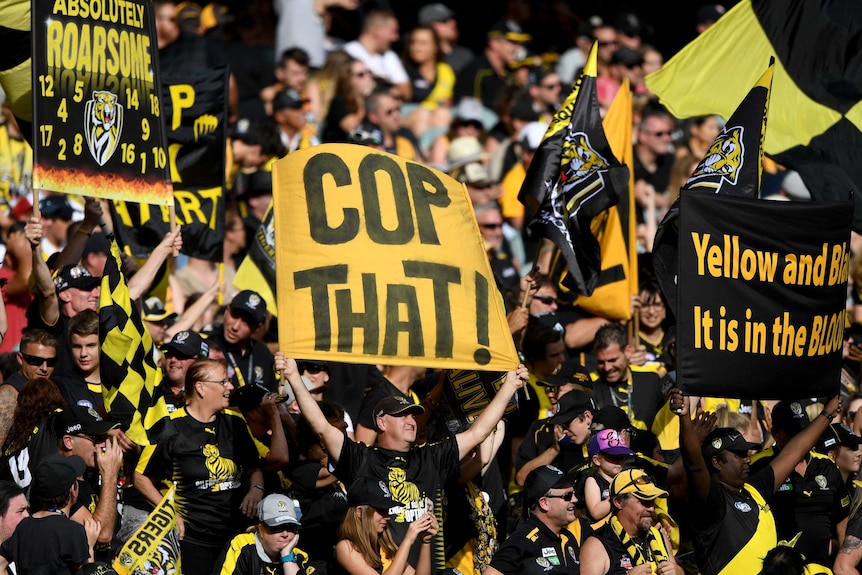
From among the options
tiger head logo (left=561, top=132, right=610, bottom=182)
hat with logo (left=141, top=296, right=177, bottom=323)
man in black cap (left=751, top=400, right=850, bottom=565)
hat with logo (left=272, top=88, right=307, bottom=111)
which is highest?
tiger head logo (left=561, top=132, right=610, bottom=182)

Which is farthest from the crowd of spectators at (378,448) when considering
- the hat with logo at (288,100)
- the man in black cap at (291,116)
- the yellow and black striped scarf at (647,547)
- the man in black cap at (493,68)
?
the man in black cap at (493,68)

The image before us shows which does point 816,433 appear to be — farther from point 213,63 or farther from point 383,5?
point 383,5

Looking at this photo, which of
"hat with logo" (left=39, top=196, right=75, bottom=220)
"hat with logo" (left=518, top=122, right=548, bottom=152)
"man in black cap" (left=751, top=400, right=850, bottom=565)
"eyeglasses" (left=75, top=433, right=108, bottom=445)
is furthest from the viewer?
"hat with logo" (left=518, top=122, right=548, bottom=152)

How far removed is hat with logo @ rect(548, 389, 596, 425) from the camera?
9.61 m

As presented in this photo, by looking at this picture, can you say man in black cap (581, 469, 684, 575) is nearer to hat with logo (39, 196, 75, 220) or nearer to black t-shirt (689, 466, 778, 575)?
black t-shirt (689, 466, 778, 575)

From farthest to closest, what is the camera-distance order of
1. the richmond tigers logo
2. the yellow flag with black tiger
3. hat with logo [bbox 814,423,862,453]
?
hat with logo [bbox 814,423,862,453], the richmond tigers logo, the yellow flag with black tiger

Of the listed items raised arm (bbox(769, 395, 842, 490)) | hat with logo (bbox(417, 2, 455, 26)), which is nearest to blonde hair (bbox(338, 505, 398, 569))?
raised arm (bbox(769, 395, 842, 490))

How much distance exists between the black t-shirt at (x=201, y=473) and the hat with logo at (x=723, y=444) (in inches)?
107

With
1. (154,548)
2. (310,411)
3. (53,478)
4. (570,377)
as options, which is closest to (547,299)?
(570,377)

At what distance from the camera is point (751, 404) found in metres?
10.7

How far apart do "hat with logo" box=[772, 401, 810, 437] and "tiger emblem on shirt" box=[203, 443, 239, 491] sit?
134 inches

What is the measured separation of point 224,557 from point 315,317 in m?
1.46

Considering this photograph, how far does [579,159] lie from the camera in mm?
10242

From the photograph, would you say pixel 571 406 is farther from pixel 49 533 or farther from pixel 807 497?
pixel 49 533
